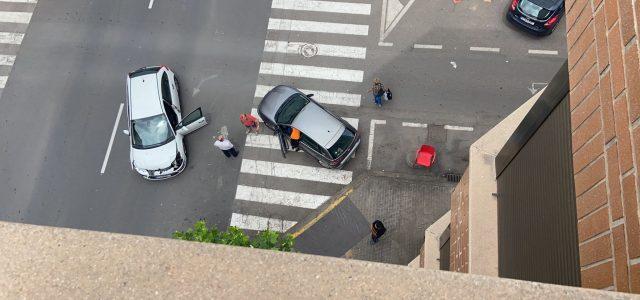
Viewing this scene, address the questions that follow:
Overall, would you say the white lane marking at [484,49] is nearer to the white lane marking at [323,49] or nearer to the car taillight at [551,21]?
the car taillight at [551,21]

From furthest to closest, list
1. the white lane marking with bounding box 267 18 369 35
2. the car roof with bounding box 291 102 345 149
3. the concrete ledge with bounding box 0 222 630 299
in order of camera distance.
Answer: the white lane marking with bounding box 267 18 369 35
the car roof with bounding box 291 102 345 149
the concrete ledge with bounding box 0 222 630 299

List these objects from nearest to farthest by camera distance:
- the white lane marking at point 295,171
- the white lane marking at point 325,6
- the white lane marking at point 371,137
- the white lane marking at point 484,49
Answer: the white lane marking at point 295,171
the white lane marking at point 371,137
the white lane marking at point 484,49
the white lane marking at point 325,6

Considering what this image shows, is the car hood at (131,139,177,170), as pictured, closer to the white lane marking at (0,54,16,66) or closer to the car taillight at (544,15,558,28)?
the white lane marking at (0,54,16,66)

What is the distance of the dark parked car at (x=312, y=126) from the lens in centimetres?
1563

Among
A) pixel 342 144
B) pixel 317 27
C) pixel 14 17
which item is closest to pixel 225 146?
pixel 342 144

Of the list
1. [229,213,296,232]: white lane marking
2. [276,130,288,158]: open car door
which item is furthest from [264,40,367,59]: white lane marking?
[229,213,296,232]: white lane marking

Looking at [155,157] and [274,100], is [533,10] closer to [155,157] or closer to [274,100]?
[274,100]

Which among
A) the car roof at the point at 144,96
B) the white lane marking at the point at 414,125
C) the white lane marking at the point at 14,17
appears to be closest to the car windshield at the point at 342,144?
the white lane marking at the point at 414,125

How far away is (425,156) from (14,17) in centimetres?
1949

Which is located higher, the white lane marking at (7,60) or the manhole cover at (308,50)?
the manhole cover at (308,50)

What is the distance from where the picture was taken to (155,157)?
16.4 metres

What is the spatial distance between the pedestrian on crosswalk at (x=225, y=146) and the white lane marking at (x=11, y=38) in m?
11.2

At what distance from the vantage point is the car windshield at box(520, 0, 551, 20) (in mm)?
16984

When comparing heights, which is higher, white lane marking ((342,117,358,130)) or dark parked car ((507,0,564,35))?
dark parked car ((507,0,564,35))
